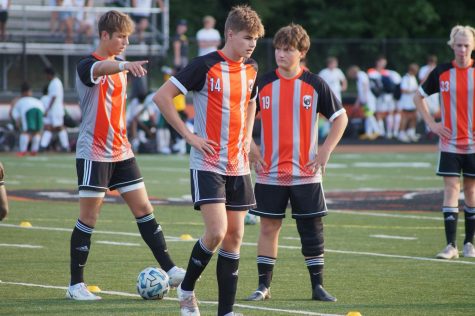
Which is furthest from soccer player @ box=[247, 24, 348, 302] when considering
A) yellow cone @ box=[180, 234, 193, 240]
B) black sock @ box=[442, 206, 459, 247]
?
yellow cone @ box=[180, 234, 193, 240]

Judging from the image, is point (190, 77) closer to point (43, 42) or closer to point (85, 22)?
point (85, 22)

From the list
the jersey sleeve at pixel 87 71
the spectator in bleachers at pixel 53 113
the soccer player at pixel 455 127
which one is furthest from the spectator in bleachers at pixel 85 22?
the jersey sleeve at pixel 87 71

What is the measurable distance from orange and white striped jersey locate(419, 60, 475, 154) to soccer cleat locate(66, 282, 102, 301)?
13.5ft

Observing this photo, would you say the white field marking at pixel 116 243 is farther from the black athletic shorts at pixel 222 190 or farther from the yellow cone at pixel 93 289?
the black athletic shorts at pixel 222 190

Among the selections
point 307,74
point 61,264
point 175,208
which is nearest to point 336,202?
point 175,208

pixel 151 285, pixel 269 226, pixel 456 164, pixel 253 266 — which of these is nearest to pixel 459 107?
pixel 456 164

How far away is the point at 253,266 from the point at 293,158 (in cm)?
197

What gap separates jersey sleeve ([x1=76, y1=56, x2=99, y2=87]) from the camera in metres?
8.41

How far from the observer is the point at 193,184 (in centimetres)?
754

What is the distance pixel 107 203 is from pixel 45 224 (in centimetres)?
272

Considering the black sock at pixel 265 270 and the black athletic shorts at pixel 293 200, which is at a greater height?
the black athletic shorts at pixel 293 200

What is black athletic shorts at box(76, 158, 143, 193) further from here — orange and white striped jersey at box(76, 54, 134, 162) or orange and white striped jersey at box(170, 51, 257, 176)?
→ orange and white striped jersey at box(170, 51, 257, 176)

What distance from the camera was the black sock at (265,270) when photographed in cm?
856

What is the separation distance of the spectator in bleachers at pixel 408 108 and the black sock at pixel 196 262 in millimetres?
24346
